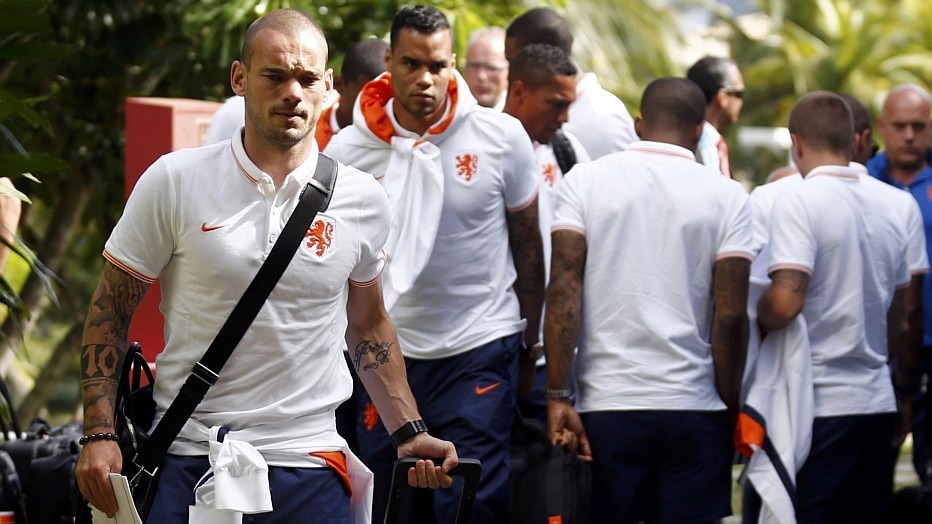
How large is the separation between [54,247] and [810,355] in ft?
17.0

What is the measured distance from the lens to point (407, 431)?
436cm

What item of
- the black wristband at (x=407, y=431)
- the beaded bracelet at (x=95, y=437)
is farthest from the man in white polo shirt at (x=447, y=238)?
the beaded bracelet at (x=95, y=437)

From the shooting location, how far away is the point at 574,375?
6105mm

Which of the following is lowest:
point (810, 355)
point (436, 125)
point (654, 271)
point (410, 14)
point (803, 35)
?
point (803, 35)

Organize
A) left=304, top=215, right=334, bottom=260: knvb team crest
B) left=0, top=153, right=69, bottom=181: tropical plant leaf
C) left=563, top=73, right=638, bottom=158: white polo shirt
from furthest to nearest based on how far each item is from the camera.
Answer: left=563, top=73, right=638, bottom=158: white polo shirt
left=0, top=153, right=69, bottom=181: tropical plant leaf
left=304, top=215, right=334, bottom=260: knvb team crest

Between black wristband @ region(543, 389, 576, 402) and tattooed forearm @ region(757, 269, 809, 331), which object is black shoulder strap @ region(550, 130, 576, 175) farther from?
black wristband @ region(543, 389, 576, 402)

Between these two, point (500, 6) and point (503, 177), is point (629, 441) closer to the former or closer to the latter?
point (503, 177)

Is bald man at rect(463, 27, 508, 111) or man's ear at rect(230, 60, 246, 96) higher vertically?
man's ear at rect(230, 60, 246, 96)

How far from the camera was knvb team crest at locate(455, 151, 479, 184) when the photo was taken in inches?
226

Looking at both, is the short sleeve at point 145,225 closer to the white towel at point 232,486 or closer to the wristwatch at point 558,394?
the white towel at point 232,486

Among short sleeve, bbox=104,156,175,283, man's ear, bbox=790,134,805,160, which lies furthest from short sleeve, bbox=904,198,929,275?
short sleeve, bbox=104,156,175,283

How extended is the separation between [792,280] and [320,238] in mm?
2610

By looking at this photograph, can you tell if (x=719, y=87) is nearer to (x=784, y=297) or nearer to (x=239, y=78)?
(x=784, y=297)

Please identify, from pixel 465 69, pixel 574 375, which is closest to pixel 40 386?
pixel 465 69
